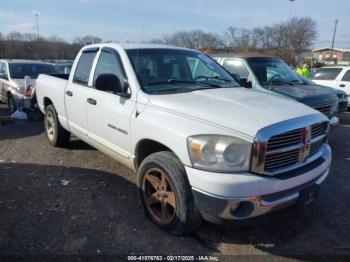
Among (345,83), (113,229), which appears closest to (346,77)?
(345,83)

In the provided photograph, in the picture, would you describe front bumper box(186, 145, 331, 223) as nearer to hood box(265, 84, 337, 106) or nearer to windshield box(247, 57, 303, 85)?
hood box(265, 84, 337, 106)

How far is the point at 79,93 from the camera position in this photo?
189 inches

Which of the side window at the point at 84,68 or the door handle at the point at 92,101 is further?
the side window at the point at 84,68

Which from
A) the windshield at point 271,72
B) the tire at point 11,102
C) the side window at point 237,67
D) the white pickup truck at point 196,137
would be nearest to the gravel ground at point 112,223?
the white pickup truck at point 196,137

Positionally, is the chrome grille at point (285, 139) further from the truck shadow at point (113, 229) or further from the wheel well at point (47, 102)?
the wheel well at point (47, 102)

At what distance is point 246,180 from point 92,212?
6.46 ft

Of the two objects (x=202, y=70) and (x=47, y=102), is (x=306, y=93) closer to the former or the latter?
(x=202, y=70)

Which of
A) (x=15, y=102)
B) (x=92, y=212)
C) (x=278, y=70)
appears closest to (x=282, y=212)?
(x=92, y=212)

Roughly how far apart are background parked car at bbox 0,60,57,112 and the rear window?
9.57 m

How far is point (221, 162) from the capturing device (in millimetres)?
2746

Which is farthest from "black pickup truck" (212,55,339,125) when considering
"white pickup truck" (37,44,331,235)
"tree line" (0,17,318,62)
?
"tree line" (0,17,318,62)

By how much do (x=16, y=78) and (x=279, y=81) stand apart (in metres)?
7.63

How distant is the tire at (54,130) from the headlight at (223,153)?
382 centimetres

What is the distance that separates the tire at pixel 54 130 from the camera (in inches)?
232
